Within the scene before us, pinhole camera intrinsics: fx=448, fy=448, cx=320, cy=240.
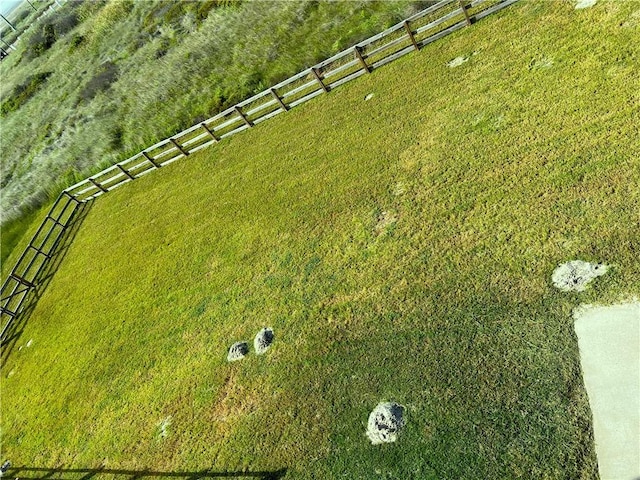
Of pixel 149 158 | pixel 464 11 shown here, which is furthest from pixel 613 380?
pixel 149 158

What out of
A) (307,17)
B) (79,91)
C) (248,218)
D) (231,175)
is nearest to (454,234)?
(248,218)

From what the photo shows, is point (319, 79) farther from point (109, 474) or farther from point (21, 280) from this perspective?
point (21, 280)

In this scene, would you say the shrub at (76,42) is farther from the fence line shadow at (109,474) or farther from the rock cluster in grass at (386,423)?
the rock cluster in grass at (386,423)

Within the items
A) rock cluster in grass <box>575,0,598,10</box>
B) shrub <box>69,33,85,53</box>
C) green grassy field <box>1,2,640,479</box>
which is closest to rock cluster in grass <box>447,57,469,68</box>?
green grassy field <box>1,2,640,479</box>

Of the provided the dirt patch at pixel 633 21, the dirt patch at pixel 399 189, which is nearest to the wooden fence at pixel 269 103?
the dirt patch at pixel 633 21

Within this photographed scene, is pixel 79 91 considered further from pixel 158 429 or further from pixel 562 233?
pixel 562 233

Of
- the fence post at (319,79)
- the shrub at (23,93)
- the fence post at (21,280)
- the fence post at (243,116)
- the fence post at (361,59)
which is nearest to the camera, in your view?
the fence post at (361,59)
